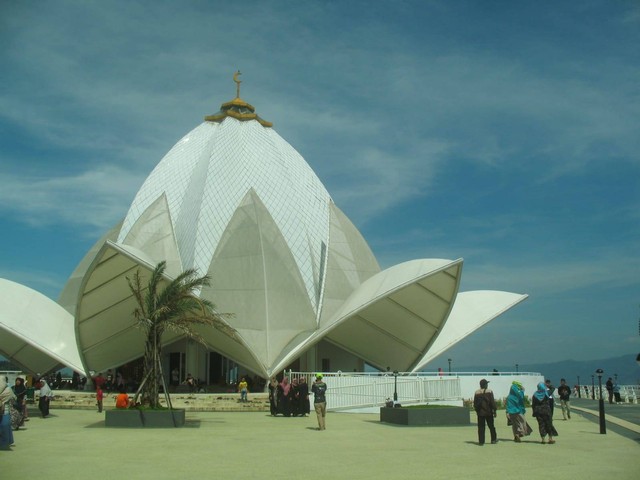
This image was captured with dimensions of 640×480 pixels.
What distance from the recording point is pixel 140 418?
51.2ft

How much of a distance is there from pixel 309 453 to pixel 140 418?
20.2ft

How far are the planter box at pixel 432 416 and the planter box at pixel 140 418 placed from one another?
5.29m

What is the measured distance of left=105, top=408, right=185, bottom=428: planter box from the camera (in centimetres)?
1549

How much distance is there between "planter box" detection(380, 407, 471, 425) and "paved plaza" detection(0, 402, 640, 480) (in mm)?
490

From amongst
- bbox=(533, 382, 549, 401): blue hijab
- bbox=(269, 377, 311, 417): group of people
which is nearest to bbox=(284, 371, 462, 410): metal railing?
bbox=(269, 377, 311, 417): group of people

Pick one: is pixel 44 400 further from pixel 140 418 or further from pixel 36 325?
pixel 36 325

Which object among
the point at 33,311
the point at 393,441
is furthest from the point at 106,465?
the point at 33,311

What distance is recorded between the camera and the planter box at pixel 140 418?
50.8ft

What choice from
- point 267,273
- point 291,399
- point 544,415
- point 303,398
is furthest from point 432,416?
point 267,273

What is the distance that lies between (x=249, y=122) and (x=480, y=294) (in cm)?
1516

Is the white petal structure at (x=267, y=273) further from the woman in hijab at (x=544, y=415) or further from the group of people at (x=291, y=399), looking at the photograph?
the woman in hijab at (x=544, y=415)

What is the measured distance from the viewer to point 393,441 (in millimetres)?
12688

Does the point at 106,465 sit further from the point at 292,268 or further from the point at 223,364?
the point at 223,364

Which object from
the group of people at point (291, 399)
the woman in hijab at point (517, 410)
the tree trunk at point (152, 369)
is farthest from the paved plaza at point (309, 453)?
the group of people at point (291, 399)
